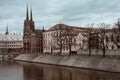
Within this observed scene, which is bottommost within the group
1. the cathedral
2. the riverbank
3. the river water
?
the river water

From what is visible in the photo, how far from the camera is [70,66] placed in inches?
2549

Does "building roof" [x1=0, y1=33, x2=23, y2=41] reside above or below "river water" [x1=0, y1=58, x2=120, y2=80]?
above

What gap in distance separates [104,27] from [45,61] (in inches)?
989

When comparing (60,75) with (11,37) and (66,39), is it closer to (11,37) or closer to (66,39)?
(66,39)

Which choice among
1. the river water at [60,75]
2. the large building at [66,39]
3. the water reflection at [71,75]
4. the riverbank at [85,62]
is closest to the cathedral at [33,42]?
the large building at [66,39]

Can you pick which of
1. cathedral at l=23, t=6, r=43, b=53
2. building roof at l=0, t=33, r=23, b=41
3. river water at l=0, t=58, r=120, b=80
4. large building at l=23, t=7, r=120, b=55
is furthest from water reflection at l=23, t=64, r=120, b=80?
building roof at l=0, t=33, r=23, b=41

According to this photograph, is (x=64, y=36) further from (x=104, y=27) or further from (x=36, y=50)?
(x=36, y=50)

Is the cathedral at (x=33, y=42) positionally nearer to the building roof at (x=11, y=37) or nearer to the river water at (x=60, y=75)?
the building roof at (x=11, y=37)

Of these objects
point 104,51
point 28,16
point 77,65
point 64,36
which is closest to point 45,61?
point 64,36

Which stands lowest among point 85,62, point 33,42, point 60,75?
point 60,75

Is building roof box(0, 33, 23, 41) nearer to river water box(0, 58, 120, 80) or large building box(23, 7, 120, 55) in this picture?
large building box(23, 7, 120, 55)

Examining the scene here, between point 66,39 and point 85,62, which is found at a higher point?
point 66,39

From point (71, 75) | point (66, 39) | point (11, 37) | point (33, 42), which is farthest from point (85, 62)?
point (11, 37)

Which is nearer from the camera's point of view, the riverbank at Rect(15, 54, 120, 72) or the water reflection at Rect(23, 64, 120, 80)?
the water reflection at Rect(23, 64, 120, 80)
